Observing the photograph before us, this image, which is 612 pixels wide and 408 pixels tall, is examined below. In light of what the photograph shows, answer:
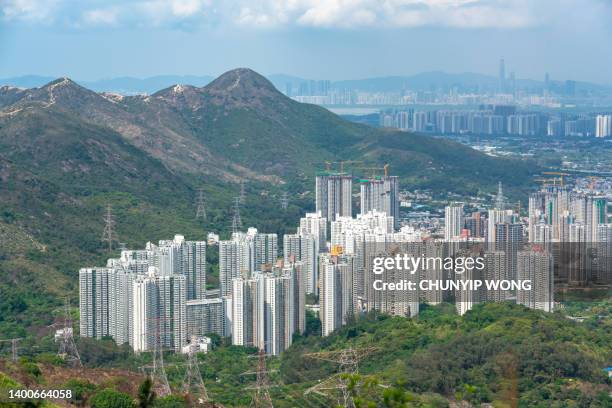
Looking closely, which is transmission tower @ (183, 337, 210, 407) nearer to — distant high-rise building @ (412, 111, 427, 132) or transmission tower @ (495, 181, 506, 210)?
transmission tower @ (495, 181, 506, 210)

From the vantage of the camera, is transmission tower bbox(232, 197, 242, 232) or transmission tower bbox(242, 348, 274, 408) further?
transmission tower bbox(232, 197, 242, 232)

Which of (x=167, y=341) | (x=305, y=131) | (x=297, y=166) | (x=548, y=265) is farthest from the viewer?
(x=305, y=131)

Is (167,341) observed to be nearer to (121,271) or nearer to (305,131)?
(121,271)

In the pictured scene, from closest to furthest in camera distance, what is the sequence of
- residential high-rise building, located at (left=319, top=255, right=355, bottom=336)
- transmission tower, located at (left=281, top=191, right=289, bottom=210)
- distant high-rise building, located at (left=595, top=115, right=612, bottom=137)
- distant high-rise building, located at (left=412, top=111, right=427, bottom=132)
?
residential high-rise building, located at (left=319, top=255, right=355, bottom=336), transmission tower, located at (left=281, top=191, right=289, bottom=210), distant high-rise building, located at (left=595, top=115, right=612, bottom=137), distant high-rise building, located at (left=412, top=111, right=427, bottom=132)

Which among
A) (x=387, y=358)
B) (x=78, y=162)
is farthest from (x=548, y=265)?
(x=78, y=162)

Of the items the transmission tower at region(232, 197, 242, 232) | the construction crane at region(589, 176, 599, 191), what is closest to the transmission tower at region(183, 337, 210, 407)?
the transmission tower at region(232, 197, 242, 232)

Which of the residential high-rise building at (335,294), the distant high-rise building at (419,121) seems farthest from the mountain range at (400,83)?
the residential high-rise building at (335,294)
